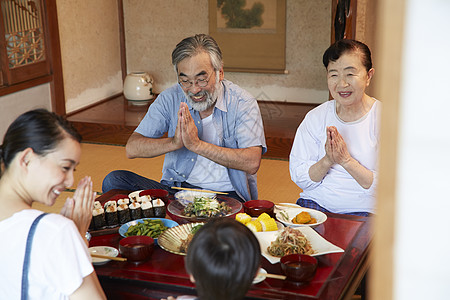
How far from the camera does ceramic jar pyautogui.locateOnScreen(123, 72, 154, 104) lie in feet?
21.7

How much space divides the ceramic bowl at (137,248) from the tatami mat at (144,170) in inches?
79.8

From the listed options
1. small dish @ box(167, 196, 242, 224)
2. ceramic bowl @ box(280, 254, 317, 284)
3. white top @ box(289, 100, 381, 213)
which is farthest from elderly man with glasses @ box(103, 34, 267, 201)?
ceramic bowl @ box(280, 254, 317, 284)

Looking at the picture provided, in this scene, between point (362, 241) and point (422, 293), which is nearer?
point (422, 293)

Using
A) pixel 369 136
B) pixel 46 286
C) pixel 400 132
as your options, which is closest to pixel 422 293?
pixel 400 132

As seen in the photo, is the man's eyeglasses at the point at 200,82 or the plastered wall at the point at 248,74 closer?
the man's eyeglasses at the point at 200,82

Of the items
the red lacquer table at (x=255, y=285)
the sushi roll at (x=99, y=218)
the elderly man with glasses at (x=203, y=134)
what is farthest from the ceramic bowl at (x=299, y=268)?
the elderly man with glasses at (x=203, y=134)

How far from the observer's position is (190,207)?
2357 millimetres

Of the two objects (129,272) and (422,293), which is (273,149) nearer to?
(129,272)

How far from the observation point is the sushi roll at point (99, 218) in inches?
86.1

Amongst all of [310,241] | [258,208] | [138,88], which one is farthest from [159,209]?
[138,88]

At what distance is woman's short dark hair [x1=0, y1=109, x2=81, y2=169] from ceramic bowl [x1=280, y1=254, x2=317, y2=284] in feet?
2.68

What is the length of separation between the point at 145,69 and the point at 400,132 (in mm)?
6872

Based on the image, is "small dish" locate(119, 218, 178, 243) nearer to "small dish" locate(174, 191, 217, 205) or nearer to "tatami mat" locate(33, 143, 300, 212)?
"small dish" locate(174, 191, 217, 205)

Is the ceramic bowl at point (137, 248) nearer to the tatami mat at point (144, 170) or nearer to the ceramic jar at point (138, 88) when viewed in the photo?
the tatami mat at point (144, 170)
